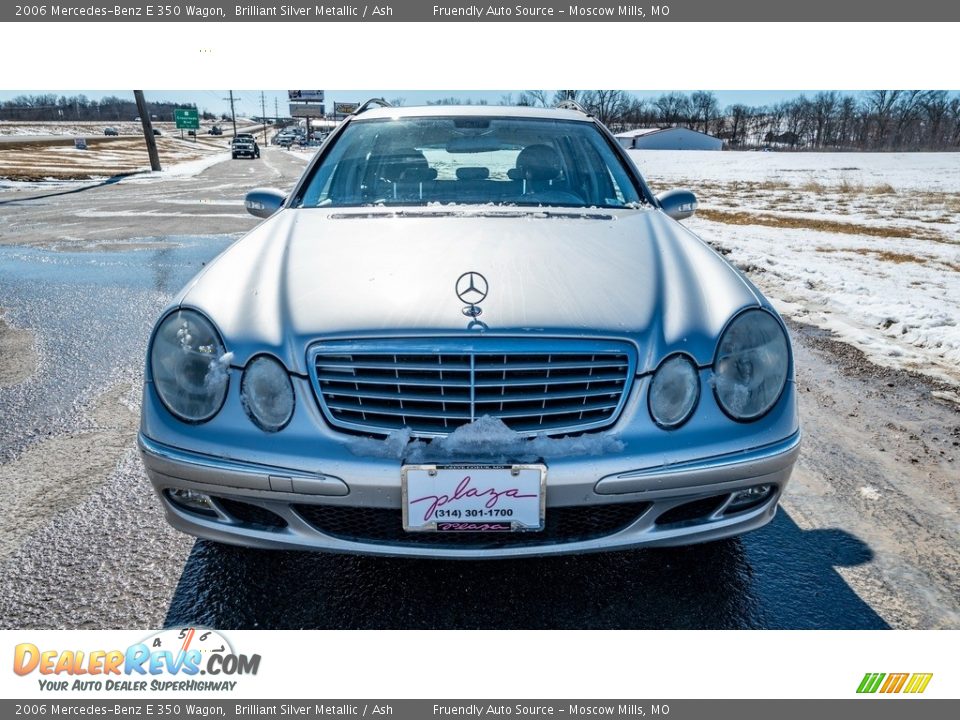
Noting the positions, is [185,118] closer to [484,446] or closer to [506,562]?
[506,562]

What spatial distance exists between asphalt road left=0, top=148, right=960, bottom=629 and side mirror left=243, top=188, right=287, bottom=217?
1.19 metres

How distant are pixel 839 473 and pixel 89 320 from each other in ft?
16.2

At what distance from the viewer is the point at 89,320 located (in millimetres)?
4730

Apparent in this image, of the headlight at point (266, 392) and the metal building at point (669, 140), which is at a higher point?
the metal building at point (669, 140)

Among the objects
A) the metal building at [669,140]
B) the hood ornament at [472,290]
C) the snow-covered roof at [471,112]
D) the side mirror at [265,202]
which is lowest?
the hood ornament at [472,290]

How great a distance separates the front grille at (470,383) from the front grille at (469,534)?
0.75 feet

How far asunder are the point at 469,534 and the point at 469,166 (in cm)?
190

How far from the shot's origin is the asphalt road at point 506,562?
1885 mm

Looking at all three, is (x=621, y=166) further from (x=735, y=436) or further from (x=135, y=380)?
(x=135, y=380)

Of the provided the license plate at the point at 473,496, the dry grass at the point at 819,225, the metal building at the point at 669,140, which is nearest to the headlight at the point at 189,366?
the license plate at the point at 473,496

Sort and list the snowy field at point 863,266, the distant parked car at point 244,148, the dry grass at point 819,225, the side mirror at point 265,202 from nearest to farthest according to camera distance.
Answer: the side mirror at point 265,202 → the snowy field at point 863,266 → the dry grass at point 819,225 → the distant parked car at point 244,148

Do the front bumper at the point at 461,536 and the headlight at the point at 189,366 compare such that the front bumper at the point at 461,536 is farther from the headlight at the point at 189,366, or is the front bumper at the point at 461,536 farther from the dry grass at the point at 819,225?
the dry grass at the point at 819,225

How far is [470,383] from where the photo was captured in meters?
1.69

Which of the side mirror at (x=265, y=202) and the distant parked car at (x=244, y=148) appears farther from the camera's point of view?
the distant parked car at (x=244, y=148)
